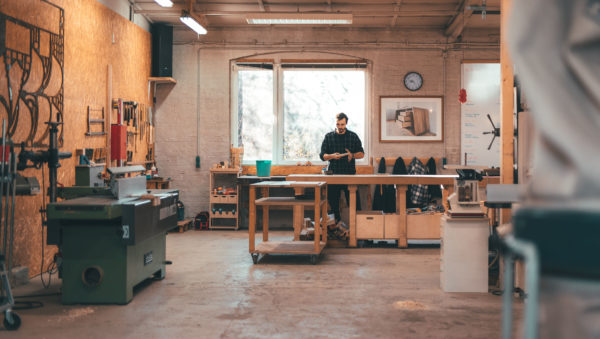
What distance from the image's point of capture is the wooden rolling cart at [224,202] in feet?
26.7

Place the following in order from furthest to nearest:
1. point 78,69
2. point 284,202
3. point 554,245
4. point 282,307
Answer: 1. point 78,69
2. point 284,202
3. point 282,307
4. point 554,245

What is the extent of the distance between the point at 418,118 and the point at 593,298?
305 inches

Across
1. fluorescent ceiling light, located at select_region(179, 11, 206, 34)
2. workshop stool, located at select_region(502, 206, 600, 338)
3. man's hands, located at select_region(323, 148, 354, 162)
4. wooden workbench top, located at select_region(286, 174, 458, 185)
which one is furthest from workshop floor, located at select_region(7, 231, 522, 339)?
fluorescent ceiling light, located at select_region(179, 11, 206, 34)

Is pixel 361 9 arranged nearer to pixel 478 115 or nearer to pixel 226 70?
pixel 226 70

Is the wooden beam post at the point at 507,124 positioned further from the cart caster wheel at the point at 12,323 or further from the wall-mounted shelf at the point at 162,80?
the wall-mounted shelf at the point at 162,80

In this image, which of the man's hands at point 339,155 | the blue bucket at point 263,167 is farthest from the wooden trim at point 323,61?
the man's hands at point 339,155

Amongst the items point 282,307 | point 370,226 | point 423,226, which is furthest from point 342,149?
point 282,307

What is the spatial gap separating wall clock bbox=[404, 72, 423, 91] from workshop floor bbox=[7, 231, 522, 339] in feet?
12.6

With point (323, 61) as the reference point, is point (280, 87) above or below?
below

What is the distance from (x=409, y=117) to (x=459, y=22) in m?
1.64

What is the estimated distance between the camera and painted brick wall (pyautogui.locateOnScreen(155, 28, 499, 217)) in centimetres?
855

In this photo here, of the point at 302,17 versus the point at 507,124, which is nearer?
the point at 507,124

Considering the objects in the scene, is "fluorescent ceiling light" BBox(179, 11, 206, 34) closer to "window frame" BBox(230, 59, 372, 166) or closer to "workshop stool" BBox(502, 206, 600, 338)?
"window frame" BBox(230, 59, 372, 166)

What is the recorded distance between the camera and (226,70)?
8633 mm
